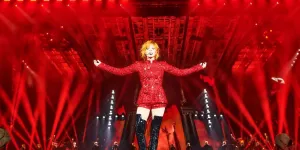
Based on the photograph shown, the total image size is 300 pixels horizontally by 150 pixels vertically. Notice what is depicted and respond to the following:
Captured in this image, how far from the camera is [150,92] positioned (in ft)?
17.1

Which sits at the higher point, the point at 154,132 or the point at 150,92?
the point at 150,92

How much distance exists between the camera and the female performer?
197 inches

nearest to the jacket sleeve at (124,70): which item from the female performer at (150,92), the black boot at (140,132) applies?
the female performer at (150,92)

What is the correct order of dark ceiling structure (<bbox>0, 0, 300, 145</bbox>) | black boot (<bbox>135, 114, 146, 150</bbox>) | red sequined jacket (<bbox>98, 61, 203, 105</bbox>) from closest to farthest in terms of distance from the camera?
black boot (<bbox>135, 114, 146, 150</bbox>), red sequined jacket (<bbox>98, 61, 203, 105</bbox>), dark ceiling structure (<bbox>0, 0, 300, 145</bbox>)

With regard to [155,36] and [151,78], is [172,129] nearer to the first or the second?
[155,36]

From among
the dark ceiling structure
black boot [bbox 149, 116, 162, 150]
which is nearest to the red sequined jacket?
black boot [bbox 149, 116, 162, 150]

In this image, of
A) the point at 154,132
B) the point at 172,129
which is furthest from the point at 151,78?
the point at 172,129

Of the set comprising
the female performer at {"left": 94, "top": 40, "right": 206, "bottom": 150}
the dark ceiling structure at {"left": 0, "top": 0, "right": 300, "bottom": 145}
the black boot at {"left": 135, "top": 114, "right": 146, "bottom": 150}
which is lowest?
the black boot at {"left": 135, "top": 114, "right": 146, "bottom": 150}

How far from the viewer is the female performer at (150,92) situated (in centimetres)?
500

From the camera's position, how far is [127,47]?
14.8 meters

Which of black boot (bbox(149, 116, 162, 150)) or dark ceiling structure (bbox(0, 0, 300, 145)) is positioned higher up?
dark ceiling structure (bbox(0, 0, 300, 145))

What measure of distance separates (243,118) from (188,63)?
12.7ft

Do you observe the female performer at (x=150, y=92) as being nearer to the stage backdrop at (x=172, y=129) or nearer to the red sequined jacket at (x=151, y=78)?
the red sequined jacket at (x=151, y=78)

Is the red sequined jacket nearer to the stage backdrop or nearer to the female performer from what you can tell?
the female performer
